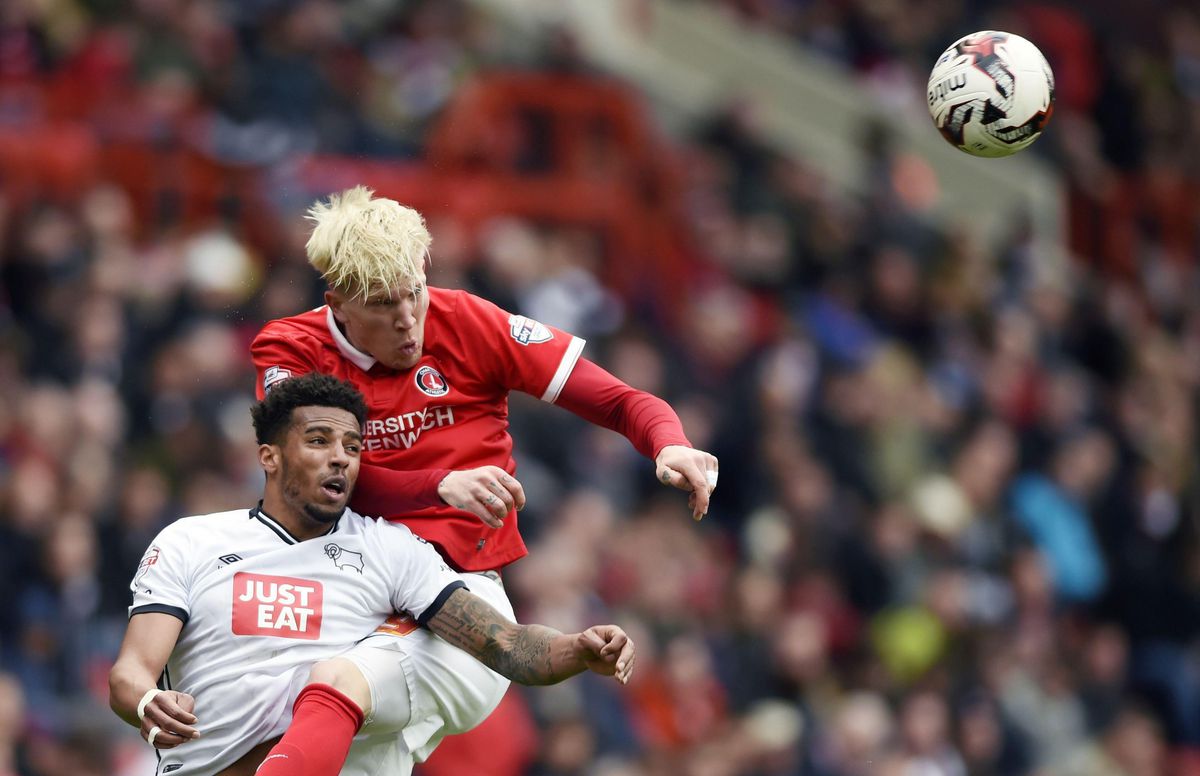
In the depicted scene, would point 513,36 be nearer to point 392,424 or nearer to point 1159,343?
point 1159,343

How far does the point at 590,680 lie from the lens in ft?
37.5

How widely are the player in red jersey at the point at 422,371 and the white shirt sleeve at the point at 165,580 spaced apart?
622mm

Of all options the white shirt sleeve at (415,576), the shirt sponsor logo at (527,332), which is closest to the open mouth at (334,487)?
the white shirt sleeve at (415,576)

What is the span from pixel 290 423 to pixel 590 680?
519 cm

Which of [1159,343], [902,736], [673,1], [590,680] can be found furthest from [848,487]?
[673,1]

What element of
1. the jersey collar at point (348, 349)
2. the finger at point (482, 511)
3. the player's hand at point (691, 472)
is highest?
the player's hand at point (691, 472)

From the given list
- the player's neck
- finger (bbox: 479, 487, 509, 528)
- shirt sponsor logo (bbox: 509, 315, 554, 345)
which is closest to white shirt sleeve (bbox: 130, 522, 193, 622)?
the player's neck

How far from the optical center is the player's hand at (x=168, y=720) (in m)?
6.07

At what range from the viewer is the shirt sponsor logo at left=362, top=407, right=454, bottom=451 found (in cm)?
684

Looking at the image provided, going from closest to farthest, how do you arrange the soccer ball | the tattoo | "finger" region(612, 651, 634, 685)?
"finger" region(612, 651, 634, 685) < the tattoo < the soccer ball

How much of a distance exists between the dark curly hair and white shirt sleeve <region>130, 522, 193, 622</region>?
49cm

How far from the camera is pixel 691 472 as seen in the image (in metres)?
6.28

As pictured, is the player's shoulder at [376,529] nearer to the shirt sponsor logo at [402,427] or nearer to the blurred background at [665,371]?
the shirt sponsor logo at [402,427]

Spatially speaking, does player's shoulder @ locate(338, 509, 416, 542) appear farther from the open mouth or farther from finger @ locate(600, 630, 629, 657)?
finger @ locate(600, 630, 629, 657)
